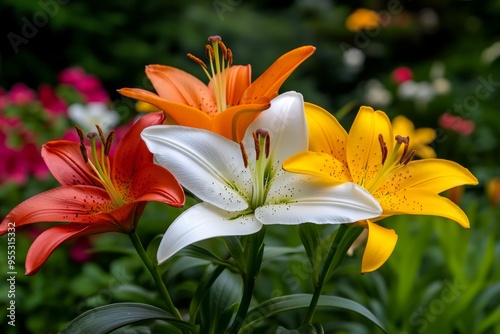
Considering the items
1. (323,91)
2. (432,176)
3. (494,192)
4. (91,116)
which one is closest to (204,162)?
(432,176)

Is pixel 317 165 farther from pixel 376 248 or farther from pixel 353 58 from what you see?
pixel 353 58

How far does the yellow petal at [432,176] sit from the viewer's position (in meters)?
0.76

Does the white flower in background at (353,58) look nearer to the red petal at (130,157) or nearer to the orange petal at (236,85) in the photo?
the orange petal at (236,85)

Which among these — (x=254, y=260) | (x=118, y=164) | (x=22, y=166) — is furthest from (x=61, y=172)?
(x=22, y=166)

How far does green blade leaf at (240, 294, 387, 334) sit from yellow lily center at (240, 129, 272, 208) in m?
0.13

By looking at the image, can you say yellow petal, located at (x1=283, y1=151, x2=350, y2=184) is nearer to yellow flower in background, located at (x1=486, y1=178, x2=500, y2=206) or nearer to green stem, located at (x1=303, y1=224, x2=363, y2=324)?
green stem, located at (x1=303, y1=224, x2=363, y2=324)

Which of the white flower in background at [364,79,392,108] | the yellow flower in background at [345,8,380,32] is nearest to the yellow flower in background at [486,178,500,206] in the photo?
the white flower in background at [364,79,392,108]

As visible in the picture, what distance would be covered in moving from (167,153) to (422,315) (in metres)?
0.83

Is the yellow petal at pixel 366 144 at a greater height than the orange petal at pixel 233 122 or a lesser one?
lesser

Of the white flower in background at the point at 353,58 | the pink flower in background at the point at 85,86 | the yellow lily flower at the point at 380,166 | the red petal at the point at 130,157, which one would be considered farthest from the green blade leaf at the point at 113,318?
the white flower in background at the point at 353,58

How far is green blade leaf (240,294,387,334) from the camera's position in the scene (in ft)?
2.56

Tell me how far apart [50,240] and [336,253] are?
302mm

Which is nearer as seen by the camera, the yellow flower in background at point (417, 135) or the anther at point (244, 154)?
the anther at point (244, 154)

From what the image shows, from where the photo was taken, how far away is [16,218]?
2.31 ft
